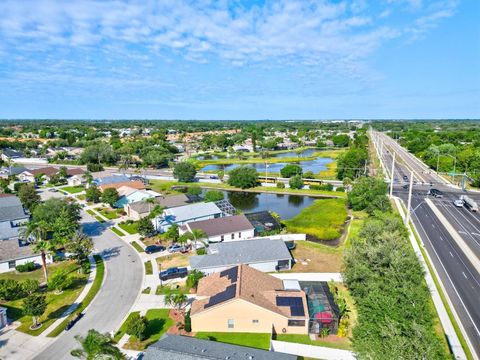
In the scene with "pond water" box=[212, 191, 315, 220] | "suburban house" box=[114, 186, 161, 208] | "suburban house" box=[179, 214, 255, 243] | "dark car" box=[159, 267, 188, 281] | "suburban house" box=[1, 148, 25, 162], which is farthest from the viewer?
"suburban house" box=[1, 148, 25, 162]

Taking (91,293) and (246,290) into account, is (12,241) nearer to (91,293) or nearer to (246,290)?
(91,293)

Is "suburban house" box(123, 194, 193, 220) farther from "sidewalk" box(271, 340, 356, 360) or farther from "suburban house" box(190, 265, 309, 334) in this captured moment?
"sidewalk" box(271, 340, 356, 360)

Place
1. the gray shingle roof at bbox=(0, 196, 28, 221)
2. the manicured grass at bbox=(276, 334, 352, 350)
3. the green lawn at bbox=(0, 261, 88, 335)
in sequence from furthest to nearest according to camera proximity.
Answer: the gray shingle roof at bbox=(0, 196, 28, 221) → the green lawn at bbox=(0, 261, 88, 335) → the manicured grass at bbox=(276, 334, 352, 350)

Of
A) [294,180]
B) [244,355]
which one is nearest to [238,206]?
[294,180]

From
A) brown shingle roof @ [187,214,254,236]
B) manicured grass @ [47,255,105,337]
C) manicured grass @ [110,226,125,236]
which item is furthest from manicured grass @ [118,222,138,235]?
brown shingle roof @ [187,214,254,236]

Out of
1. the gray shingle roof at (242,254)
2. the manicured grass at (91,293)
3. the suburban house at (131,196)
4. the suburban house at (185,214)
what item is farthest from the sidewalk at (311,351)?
the suburban house at (131,196)

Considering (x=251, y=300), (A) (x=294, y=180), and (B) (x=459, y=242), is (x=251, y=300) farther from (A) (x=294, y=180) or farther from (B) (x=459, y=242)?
(A) (x=294, y=180)

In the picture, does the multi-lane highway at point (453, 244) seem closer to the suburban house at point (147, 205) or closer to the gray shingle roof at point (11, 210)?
the suburban house at point (147, 205)

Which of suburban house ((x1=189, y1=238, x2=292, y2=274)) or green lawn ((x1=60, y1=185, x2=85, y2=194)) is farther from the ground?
suburban house ((x1=189, y1=238, x2=292, y2=274))
